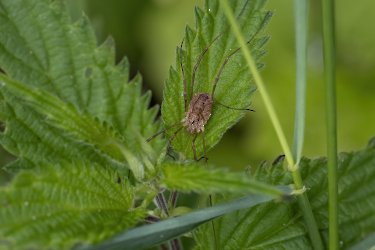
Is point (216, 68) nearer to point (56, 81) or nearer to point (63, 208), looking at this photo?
point (56, 81)

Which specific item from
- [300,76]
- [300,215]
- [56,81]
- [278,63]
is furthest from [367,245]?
[278,63]

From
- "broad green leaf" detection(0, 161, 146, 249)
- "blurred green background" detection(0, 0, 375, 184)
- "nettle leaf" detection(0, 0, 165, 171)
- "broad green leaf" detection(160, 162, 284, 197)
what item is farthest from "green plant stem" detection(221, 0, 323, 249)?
"blurred green background" detection(0, 0, 375, 184)

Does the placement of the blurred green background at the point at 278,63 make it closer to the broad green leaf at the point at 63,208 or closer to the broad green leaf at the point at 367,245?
the broad green leaf at the point at 367,245

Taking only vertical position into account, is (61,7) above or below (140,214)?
above

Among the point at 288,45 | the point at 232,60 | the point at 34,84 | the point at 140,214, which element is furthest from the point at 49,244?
the point at 288,45

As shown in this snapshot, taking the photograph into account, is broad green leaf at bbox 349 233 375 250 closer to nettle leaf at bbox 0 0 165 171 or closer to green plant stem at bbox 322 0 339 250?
green plant stem at bbox 322 0 339 250

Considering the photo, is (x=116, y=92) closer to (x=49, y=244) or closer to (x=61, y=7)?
(x=61, y=7)
